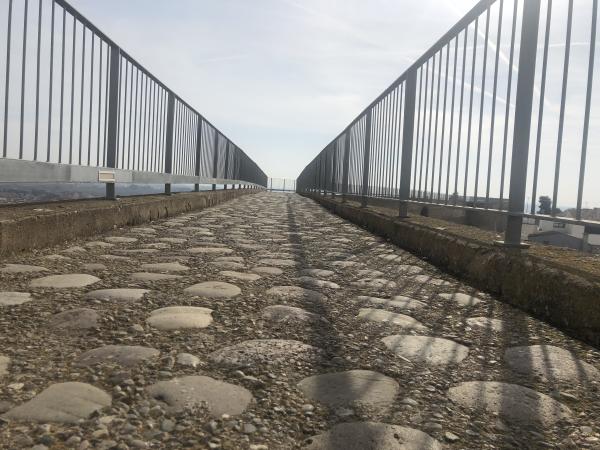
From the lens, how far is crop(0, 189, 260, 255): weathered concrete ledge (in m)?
3.15

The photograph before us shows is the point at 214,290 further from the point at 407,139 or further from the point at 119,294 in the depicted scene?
the point at 407,139

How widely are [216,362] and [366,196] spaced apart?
6.51 metres

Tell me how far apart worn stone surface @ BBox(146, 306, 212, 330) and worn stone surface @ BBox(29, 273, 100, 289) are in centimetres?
66

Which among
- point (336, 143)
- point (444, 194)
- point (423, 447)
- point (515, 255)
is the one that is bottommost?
point (423, 447)

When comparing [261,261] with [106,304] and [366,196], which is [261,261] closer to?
[106,304]

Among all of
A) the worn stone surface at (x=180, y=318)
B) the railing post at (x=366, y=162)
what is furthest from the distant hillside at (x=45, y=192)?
the railing post at (x=366, y=162)

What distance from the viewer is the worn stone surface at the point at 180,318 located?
6.36ft

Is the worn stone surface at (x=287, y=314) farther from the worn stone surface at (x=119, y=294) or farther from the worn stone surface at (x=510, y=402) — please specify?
the worn stone surface at (x=510, y=402)

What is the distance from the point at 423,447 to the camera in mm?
1150

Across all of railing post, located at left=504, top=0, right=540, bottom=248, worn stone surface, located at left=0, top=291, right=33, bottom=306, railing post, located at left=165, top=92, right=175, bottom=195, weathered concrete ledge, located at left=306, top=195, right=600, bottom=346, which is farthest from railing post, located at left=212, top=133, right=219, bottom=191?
worn stone surface, located at left=0, top=291, right=33, bottom=306

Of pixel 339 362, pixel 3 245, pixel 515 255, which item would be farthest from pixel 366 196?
pixel 339 362

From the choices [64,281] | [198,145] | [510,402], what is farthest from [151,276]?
[198,145]

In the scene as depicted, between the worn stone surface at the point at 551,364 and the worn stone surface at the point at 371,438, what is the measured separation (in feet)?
2.18

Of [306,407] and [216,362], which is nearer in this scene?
[306,407]
